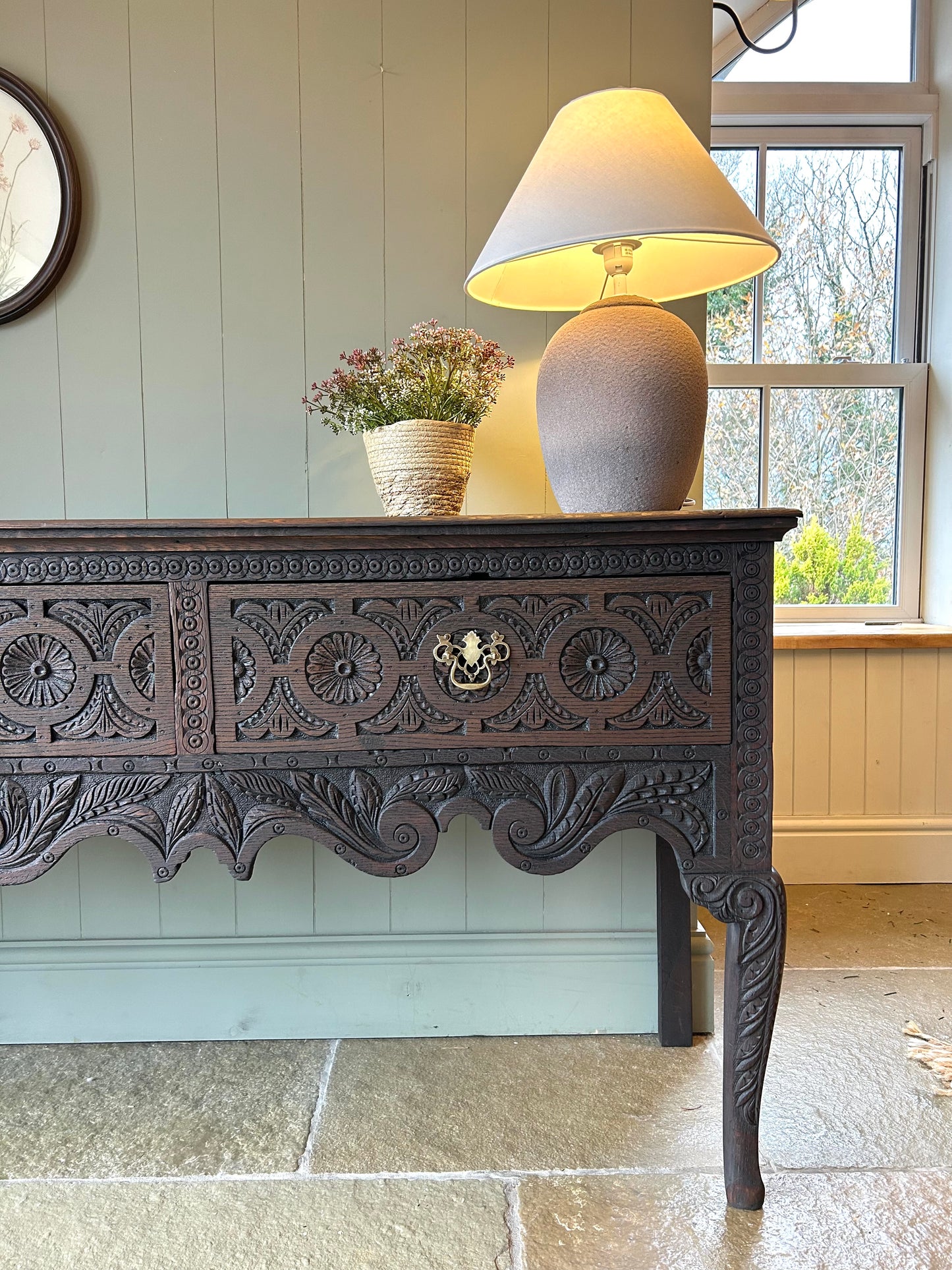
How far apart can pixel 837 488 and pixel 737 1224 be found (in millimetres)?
2054

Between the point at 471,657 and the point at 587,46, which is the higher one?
the point at 587,46

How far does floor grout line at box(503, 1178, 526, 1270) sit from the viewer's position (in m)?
1.03

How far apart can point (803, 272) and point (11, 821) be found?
254 cm

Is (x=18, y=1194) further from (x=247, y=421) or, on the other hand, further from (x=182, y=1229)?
(x=247, y=421)

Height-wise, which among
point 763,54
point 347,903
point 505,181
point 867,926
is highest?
point 763,54

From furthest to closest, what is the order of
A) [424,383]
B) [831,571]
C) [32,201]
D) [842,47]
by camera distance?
[831,571] < [842,47] < [32,201] < [424,383]

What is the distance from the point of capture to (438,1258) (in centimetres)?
104

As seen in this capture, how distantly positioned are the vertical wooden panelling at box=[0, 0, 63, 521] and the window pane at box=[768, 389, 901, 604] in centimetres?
198

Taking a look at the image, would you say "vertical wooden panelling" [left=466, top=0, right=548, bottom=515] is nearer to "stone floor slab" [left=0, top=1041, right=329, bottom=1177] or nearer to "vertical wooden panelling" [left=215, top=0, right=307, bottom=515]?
"vertical wooden panelling" [left=215, top=0, right=307, bottom=515]

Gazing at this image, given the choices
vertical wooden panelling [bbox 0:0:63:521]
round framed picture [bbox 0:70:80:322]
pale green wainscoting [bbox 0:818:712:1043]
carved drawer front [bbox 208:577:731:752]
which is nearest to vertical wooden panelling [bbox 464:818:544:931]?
pale green wainscoting [bbox 0:818:712:1043]

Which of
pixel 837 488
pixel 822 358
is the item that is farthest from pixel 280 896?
pixel 822 358

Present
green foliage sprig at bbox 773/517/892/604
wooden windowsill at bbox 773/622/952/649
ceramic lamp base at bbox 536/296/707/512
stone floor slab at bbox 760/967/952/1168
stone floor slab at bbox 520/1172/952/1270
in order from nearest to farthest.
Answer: stone floor slab at bbox 520/1172/952/1270, ceramic lamp base at bbox 536/296/707/512, stone floor slab at bbox 760/967/952/1168, wooden windowsill at bbox 773/622/952/649, green foliage sprig at bbox 773/517/892/604

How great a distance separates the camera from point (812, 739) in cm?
240

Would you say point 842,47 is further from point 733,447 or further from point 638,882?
point 638,882
